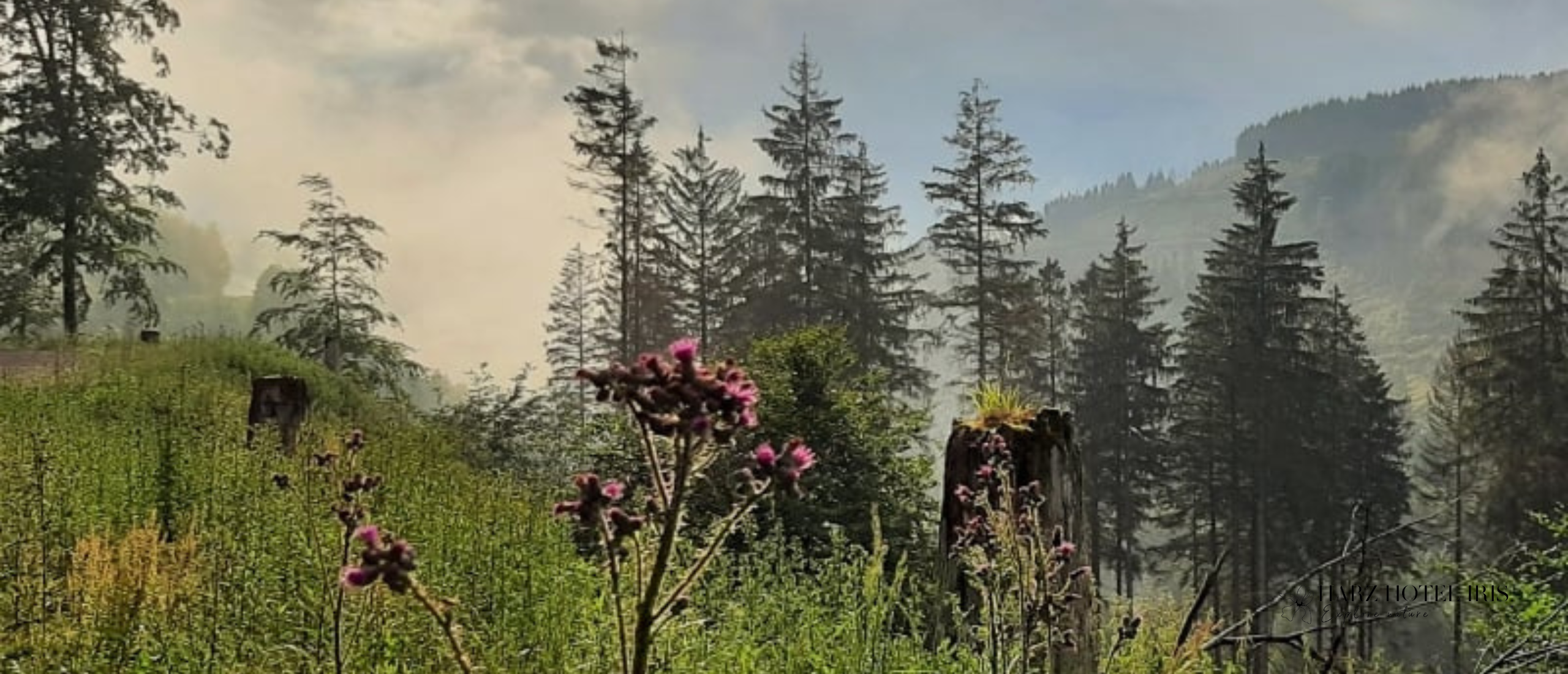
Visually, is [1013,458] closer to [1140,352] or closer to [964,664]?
[964,664]

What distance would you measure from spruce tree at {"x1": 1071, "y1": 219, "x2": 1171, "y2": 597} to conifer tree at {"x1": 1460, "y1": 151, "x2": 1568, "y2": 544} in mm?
8911

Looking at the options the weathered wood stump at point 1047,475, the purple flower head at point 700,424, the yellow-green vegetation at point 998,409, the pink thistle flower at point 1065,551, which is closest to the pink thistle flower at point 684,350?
the purple flower head at point 700,424

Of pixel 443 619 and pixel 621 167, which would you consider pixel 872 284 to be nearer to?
pixel 621 167

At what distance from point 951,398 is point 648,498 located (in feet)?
123

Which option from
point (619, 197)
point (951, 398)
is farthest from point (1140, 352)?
point (619, 197)

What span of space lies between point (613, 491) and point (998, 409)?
4.45 m

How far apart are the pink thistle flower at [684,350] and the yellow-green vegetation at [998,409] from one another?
4084 millimetres

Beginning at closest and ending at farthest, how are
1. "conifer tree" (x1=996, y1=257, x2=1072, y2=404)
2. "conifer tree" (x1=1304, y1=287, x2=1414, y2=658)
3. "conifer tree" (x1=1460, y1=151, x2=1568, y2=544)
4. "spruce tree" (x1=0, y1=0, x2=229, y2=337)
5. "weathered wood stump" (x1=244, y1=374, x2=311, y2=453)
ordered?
"weathered wood stump" (x1=244, y1=374, x2=311, y2=453), "spruce tree" (x1=0, y1=0, x2=229, y2=337), "conifer tree" (x1=1460, y1=151, x2=1568, y2=544), "conifer tree" (x1=996, y1=257, x2=1072, y2=404), "conifer tree" (x1=1304, y1=287, x2=1414, y2=658)

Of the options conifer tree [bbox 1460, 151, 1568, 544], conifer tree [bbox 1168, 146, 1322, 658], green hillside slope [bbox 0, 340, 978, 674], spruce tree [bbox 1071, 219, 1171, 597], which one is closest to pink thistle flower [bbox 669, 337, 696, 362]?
green hillside slope [bbox 0, 340, 978, 674]

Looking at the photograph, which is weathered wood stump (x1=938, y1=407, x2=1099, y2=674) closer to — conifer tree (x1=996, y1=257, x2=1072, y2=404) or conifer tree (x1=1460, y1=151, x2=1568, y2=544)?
conifer tree (x1=996, y1=257, x2=1072, y2=404)

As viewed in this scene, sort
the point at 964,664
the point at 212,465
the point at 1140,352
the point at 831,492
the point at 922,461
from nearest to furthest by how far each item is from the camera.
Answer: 1. the point at 964,664
2. the point at 212,465
3. the point at 831,492
4. the point at 922,461
5. the point at 1140,352

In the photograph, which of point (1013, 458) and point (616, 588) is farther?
point (1013, 458)

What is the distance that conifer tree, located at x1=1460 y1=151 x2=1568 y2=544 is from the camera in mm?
29109

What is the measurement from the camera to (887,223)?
3378 centimetres
